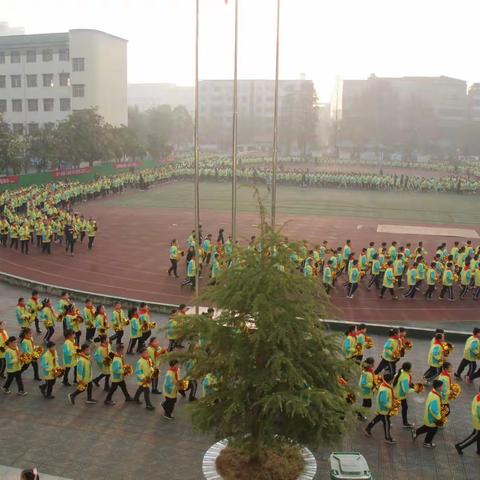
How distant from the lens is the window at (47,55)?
59.2m

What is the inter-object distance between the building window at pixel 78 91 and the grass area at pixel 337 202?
15.7 meters

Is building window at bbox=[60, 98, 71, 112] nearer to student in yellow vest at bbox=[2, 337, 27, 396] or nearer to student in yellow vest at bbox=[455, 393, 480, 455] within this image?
student in yellow vest at bbox=[2, 337, 27, 396]

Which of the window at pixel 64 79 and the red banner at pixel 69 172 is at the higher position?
the window at pixel 64 79

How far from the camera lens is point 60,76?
59.1 meters

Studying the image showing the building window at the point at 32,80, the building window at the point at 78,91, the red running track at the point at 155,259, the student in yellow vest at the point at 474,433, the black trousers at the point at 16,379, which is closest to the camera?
the student in yellow vest at the point at 474,433

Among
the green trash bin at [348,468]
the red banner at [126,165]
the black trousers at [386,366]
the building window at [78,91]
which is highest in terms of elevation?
the building window at [78,91]

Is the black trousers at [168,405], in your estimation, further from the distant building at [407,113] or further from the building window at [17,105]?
the distant building at [407,113]

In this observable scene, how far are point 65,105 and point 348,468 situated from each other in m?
58.3

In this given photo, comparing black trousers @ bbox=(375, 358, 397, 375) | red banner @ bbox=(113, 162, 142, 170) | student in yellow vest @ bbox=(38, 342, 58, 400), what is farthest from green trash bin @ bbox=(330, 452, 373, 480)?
red banner @ bbox=(113, 162, 142, 170)

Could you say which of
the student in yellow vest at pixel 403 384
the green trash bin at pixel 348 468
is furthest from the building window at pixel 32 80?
the green trash bin at pixel 348 468

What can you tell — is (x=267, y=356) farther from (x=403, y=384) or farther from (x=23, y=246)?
(x=23, y=246)

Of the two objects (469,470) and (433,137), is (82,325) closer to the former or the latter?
(469,470)

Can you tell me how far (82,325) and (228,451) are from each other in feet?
26.7

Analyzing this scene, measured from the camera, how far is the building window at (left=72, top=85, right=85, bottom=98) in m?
57.7
